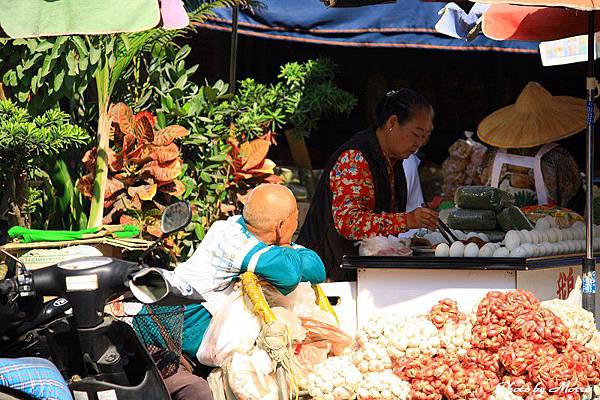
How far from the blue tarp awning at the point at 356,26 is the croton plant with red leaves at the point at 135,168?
270cm

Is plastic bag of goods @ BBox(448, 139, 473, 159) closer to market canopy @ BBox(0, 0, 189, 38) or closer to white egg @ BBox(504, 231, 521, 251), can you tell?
white egg @ BBox(504, 231, 521, 251)

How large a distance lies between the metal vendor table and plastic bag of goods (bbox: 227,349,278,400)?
957mm

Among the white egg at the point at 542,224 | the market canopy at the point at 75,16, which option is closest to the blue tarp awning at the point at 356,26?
the white egg at the point at 542,224

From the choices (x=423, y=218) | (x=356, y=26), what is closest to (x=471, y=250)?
(x=423, y=218)

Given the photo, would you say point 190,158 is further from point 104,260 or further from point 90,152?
point 104,260

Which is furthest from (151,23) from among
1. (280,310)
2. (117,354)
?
(117,354)

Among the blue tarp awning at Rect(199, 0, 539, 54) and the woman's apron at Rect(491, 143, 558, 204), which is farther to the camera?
the blue tarp awning at Rect(199, 0, 539, 54)

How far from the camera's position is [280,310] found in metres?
3.87

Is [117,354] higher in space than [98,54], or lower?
lower

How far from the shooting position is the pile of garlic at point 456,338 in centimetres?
372

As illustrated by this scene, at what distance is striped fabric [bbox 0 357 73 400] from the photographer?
106 inches

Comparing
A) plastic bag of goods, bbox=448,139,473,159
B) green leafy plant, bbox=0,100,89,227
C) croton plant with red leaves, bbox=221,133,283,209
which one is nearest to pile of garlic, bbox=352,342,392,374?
green leafy plant, bbox=0,100,89,227

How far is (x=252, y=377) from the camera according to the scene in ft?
11.9

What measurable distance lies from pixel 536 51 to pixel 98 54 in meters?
4.51
